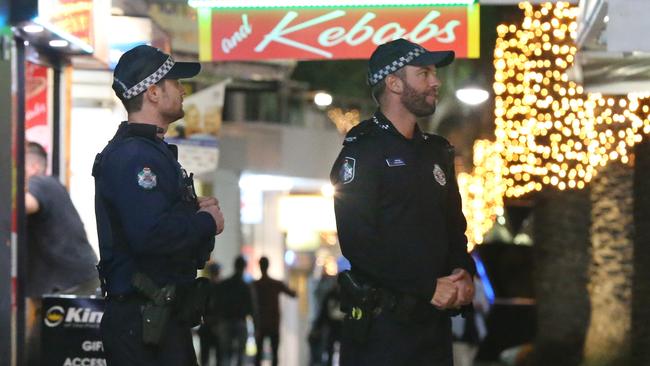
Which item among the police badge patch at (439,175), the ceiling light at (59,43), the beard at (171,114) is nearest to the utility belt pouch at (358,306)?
the police badge patch at (439,175)

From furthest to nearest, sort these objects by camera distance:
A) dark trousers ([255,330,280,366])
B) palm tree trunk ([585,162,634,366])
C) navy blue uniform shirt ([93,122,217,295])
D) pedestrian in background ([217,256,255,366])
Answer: dark trousers ([255,330,280,366]) < pedestrian in background ([217,256,255,366]) < palm tree trunk ([585,162,634,366]) < navy blue uniform shirt ([93,122,217,295])

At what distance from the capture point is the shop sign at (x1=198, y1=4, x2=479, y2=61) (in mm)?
9492

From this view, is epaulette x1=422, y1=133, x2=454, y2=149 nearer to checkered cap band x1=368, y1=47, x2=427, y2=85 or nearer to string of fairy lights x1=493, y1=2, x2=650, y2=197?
checkered cap band x1=368, y1=47, x2=427, y2=85

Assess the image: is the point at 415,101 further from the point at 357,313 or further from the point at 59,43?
the point at 59,43

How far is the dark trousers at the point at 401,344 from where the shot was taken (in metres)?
6.44

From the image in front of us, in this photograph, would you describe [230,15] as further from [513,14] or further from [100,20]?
[513,14]

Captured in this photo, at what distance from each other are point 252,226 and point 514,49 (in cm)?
2331

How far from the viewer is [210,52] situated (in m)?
9.86

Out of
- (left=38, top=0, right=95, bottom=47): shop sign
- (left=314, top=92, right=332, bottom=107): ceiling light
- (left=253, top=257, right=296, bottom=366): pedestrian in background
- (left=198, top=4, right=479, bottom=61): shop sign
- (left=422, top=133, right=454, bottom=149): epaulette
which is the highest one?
(left=314, top=92, right=332, bottom=107): ceiling light

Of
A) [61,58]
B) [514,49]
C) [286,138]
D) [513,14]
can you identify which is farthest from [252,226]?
[61,58]

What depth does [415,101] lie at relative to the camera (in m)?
6.66

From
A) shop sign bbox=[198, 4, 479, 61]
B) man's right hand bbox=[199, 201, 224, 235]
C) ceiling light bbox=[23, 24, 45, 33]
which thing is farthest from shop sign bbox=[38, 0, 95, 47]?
man's right hand bbox=[199, 201, 224, 235]

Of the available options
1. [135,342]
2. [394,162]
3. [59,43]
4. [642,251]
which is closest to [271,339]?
[642,251]

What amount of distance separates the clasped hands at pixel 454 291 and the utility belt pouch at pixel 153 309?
1.12 metres
